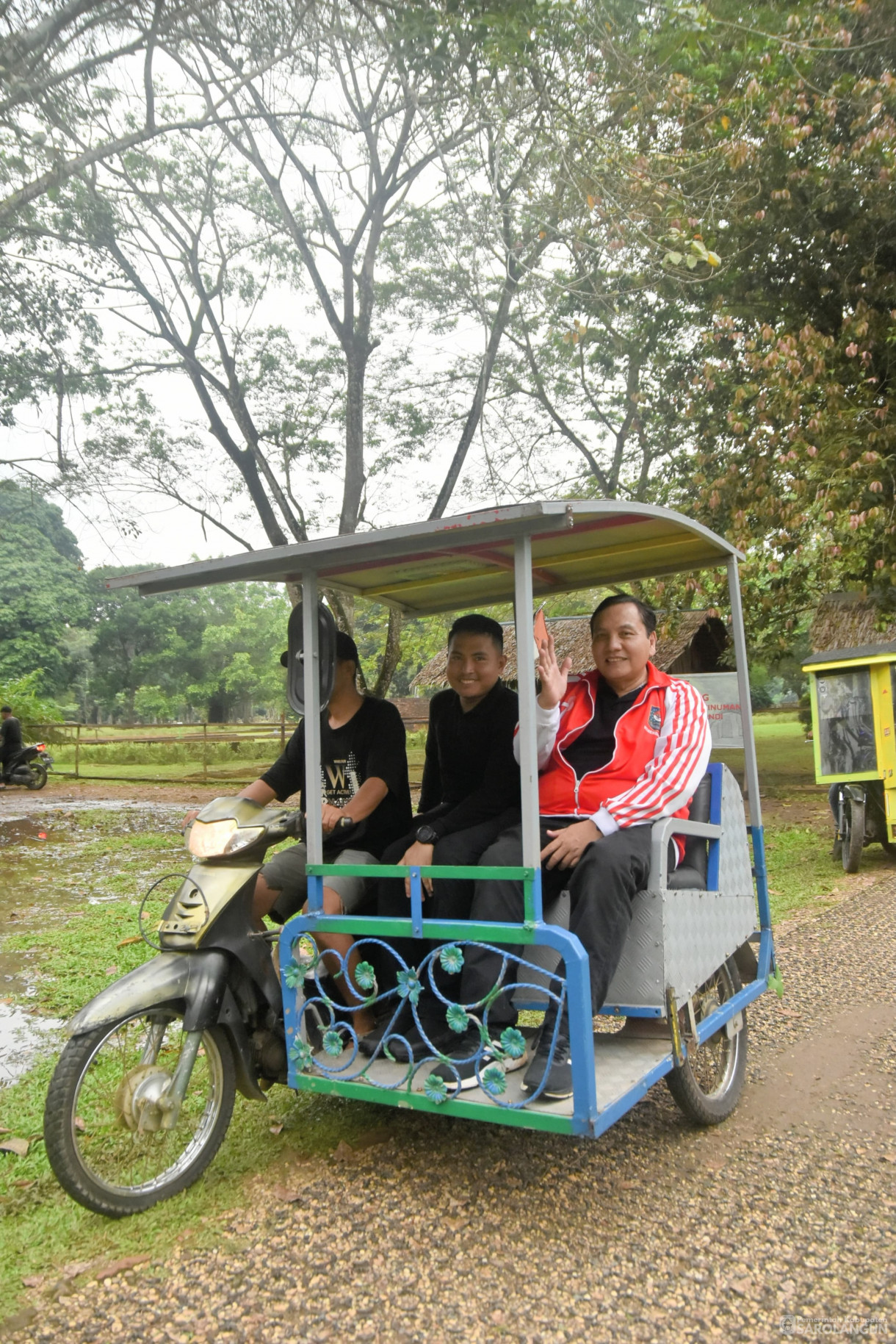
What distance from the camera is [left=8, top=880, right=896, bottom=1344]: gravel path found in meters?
2.31

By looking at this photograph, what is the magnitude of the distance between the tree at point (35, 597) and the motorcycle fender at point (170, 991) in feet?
121

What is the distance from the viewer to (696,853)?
3514 millimetres

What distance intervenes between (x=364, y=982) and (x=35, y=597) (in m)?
39.3

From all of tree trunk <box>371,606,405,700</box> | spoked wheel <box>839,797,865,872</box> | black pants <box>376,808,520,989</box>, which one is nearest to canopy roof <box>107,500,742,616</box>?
black pants <box>376,808,520,989</box>

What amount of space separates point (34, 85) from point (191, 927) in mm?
7639

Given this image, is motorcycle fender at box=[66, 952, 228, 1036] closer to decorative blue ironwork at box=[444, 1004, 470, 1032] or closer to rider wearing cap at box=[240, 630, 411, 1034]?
rider wearing cap at box=[240, 630, 411, 1034]

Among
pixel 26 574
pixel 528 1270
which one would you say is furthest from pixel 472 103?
pixel 26 574

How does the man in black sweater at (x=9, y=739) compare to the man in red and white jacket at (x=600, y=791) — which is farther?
the man in black sweater at (x=9, y=739)

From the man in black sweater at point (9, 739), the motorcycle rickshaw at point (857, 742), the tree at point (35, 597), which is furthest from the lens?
the tree at point (35, 597)

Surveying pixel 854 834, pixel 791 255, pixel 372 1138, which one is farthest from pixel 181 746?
pixel 372 1138

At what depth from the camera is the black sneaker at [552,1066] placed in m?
2.64

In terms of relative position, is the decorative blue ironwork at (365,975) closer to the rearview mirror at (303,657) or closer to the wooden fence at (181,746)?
the rearview mirror at (303,657)

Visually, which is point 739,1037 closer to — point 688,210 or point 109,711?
point 688,210

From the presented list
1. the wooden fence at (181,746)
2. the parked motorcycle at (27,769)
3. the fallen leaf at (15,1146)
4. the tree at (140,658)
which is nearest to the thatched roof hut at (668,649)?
the wooden fence at (181,746)
